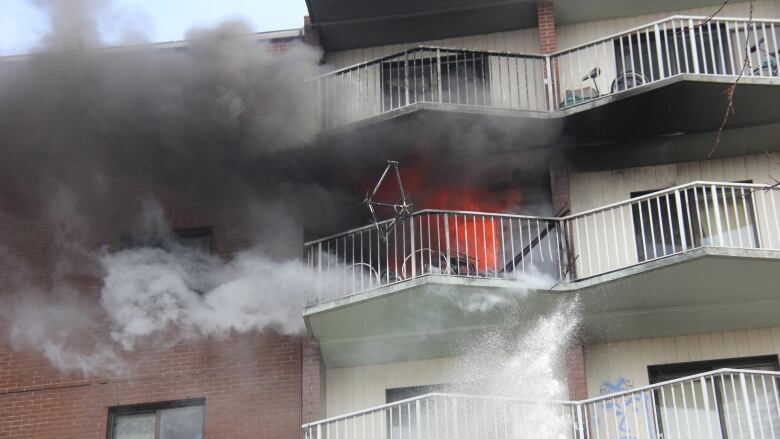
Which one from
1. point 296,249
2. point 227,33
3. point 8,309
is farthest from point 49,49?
point 296,249

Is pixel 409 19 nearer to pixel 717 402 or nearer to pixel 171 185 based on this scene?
pixel 171 185

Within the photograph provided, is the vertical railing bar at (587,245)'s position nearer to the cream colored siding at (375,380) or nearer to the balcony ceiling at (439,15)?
the cream colored siding at (375,380)

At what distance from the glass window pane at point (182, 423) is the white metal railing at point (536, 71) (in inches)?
157

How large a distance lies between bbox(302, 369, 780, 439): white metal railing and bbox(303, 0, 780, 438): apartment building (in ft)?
0.11

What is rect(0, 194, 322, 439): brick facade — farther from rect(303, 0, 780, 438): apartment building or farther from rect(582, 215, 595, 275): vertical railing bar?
rect(582, 215, 595, 275): vertical railing bar

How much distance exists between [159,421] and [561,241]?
5292 mm

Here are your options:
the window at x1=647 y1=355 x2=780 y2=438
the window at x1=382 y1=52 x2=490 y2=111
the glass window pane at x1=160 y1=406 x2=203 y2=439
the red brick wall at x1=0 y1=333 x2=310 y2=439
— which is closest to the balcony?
the window at x1=647 y1=355 x2=780 y2=438

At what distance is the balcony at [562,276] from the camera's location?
12352 millimetres

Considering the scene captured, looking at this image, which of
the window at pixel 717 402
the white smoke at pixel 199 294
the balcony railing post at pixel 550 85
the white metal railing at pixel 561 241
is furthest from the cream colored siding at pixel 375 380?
the balcony railing post at pixel 550 85

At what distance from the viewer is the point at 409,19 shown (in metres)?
15.4

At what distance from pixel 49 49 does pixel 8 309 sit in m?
4.15

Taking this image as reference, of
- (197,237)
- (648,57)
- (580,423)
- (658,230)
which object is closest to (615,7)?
(648,57)

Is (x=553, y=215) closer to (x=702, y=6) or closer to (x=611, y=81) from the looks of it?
(x=611, y=81)

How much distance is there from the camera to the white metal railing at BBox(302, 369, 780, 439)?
11.9m
